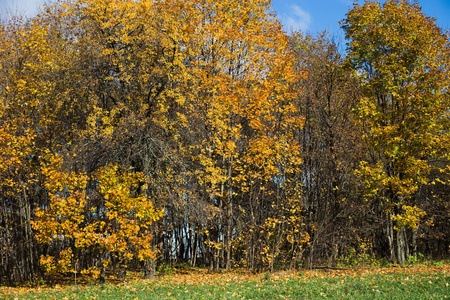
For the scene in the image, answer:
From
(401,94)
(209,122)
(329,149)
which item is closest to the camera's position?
(209,122)

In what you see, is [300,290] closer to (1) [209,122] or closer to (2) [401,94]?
(1) [209,122]

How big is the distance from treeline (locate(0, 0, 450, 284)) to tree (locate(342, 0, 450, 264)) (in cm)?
8

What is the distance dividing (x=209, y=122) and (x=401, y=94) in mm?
8616

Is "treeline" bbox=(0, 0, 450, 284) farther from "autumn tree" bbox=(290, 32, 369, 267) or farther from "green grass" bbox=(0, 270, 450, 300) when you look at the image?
"green grass" bbox=(0, 270, 450, 300)

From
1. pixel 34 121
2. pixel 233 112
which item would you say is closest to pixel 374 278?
pixel 233 112

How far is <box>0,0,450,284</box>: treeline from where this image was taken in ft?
48.0

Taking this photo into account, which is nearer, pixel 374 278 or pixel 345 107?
pixel 374 278

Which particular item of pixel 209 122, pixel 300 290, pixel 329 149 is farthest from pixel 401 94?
pixel 300 290

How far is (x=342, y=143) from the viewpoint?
18.2 meters

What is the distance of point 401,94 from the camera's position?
17.6 metres

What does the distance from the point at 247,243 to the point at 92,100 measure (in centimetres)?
843

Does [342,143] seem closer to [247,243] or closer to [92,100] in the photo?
[247,243]

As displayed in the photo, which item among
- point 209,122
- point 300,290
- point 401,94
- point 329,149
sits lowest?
point 300,290

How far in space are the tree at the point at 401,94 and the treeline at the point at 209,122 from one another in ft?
0.25
